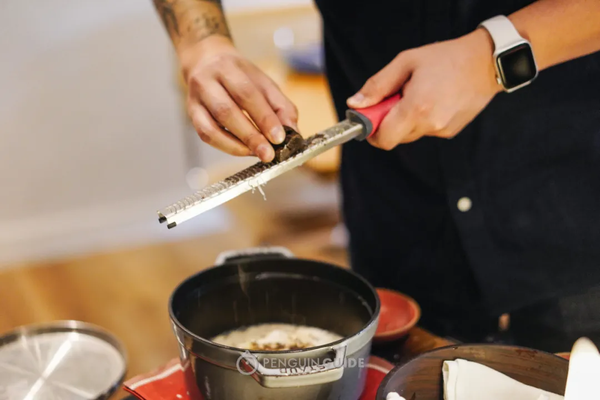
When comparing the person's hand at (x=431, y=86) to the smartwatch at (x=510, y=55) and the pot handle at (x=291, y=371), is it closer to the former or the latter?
the smartwatch at (x=510, y=55)

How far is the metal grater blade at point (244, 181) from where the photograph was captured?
1.96 feet

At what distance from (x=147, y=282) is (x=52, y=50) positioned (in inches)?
43.5

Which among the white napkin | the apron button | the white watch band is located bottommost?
the white napkin

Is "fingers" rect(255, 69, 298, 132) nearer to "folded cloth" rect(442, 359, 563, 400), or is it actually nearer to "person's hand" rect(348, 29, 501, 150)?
"person's hand" rect(348, 29, 501, 150)

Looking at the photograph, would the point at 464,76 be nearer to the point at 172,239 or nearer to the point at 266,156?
the point at 266,156

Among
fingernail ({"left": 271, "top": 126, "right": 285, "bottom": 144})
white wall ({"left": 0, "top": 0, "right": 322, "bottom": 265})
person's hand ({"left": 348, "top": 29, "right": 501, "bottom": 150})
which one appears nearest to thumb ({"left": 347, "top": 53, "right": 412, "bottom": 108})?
person's hand ({"left": 348, "top": 29, "right": 501, "bottom": 150})

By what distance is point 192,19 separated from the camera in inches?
36.8

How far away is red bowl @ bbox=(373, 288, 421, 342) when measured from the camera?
800mm

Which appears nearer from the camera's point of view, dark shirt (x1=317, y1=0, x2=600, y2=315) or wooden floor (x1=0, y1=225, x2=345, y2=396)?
dark shirt (x1=317, y1=0, x2=600, y2=315)

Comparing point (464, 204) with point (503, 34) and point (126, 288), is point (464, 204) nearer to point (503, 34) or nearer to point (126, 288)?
point (503, 34)

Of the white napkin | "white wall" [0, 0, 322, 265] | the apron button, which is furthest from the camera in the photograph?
"white wall" [0, 0, 322, 265]

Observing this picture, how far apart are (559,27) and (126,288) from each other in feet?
7.10

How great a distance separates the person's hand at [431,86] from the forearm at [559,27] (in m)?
0.06

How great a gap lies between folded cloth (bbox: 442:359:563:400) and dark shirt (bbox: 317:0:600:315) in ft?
0.92
